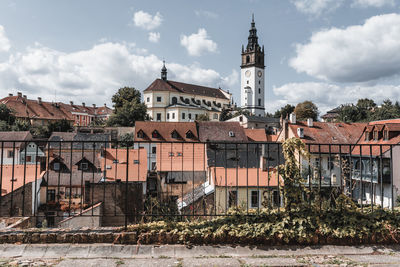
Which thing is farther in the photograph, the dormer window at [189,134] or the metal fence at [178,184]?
the dormer window at [189,134]

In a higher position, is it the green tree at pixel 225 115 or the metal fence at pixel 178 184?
the green tree at pixel 225 115

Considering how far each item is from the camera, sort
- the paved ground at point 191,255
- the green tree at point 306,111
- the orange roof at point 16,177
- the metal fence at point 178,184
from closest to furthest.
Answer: the paved ground at point 191,255 < the metal fence at point 178,184 < the orange roof at point 16,177 < the green tree at point 306,111

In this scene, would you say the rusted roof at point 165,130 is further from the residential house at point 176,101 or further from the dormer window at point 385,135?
the residential house at point 176,101

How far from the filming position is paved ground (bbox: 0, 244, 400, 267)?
13.6ft

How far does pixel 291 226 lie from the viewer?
4805mm

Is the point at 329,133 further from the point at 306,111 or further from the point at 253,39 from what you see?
the point at 253,39

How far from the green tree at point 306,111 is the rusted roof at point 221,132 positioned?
37.2m

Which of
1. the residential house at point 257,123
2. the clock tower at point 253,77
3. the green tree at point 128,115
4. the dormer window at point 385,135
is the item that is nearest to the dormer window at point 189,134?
the green tree at point 128,115

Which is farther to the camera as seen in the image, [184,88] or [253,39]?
[253,39]

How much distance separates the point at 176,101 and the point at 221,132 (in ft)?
151

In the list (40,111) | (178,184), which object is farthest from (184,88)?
(178,184)

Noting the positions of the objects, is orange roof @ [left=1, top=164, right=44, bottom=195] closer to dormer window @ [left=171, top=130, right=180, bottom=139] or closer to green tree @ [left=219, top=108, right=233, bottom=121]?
dormer window @ [left=171, top=130, right=180, bottom=139]

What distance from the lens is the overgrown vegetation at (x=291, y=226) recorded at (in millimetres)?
4723

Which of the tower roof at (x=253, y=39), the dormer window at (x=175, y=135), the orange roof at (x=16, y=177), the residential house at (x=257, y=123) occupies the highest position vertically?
the tower roof at (x=253, y=39)
